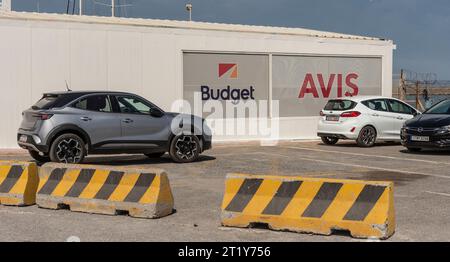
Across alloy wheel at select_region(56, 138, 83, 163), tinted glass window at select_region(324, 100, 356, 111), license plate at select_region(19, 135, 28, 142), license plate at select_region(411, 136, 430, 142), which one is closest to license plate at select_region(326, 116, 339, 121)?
tinted glass window at select_region(324, 100, 356, 111)

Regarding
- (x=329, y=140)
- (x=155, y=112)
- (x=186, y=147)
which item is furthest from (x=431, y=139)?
(x=155, y=112)

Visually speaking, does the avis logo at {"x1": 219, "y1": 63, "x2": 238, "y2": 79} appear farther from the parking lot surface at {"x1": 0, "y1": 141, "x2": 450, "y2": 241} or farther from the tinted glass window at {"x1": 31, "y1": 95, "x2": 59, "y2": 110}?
the tinted glass window at {"x1": 31, "y1": 95, "x2": 59, "y2": 110}

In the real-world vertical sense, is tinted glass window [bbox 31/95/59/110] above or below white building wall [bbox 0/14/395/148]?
below

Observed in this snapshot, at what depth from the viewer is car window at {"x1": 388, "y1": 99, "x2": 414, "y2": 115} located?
18031 millimetres

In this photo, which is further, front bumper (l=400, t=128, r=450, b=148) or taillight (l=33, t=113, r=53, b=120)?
front bumper (l=400, t=128, r=450, b=148)

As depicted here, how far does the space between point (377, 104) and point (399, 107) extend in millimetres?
843

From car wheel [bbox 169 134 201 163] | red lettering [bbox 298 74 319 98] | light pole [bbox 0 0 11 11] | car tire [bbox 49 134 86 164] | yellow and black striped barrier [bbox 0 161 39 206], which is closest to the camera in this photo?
yellow and black striped barrier [bbox 0 161 39 206]

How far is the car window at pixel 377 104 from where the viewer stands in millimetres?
17641

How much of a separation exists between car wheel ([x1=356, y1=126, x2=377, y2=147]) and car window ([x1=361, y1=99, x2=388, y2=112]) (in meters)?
0.63

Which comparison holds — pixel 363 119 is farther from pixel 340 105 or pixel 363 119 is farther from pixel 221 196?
pixel 221 196

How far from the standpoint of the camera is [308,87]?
20750mm
